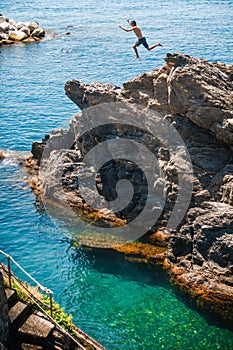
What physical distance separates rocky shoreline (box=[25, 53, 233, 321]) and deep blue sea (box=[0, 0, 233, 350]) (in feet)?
5.37

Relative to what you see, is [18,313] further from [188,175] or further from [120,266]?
[188,175]

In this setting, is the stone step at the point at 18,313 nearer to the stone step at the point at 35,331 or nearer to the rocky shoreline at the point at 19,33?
the stone step at the point at 35,331

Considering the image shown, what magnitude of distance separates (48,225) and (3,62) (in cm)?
5146

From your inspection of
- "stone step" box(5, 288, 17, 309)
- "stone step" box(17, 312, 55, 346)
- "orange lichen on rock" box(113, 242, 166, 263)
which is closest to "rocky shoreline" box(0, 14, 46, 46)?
"orange lichen on rock" box(113, 242, 166, 263)

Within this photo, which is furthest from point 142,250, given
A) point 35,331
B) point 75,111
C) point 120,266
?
point 75,111

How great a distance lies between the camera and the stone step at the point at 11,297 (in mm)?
20391

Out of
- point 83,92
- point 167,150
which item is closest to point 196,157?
point 167,150

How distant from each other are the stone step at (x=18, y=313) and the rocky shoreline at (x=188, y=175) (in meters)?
12.1

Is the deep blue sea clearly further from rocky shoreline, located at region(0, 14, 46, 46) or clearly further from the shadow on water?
rocky shoreline, located at region(0, 14, 46, 46)

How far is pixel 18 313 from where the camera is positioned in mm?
20016

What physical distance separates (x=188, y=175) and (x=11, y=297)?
1726cm

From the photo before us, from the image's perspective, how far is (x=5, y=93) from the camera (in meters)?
67.3

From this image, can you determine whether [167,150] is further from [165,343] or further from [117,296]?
[165,343]

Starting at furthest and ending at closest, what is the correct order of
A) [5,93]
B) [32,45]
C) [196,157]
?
[32,45], [5,93], [196,157]
